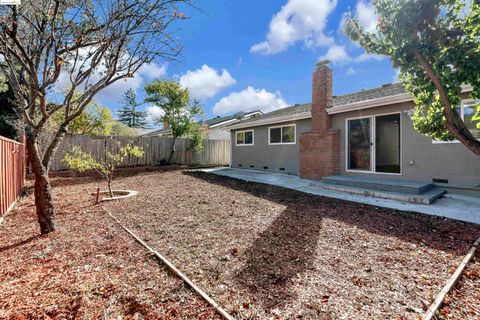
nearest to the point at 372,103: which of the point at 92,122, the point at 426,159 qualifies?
the point at 426,159

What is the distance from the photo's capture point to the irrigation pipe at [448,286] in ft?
6.60

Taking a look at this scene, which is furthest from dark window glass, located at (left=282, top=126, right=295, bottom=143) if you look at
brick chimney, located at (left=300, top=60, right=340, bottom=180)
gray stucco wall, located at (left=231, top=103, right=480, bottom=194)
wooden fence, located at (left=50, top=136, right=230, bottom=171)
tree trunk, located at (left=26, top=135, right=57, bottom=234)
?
tree trunk, located at (left=26, top=135, right=57, bottom=234)

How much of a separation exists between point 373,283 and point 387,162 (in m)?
6.25

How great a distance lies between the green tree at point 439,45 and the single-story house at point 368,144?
121 inches

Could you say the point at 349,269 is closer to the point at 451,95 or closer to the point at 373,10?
the point at 451,95

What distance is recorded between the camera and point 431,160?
257 inches

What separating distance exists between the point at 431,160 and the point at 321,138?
3261 millimetres

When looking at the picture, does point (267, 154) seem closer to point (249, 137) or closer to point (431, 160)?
point (249, 137)

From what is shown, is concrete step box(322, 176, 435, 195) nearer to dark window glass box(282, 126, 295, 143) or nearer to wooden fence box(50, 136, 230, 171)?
Result: dark window glass box(282, 126, 295, 143)

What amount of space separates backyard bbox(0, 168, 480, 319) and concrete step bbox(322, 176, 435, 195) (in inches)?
58.3

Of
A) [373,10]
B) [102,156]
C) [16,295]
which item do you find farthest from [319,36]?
[102,156]

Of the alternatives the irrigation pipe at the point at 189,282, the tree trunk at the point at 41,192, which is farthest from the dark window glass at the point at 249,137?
the tree trunk at the point at 41,192

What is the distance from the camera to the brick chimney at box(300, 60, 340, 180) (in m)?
8.48

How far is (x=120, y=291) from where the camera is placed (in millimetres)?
2312
